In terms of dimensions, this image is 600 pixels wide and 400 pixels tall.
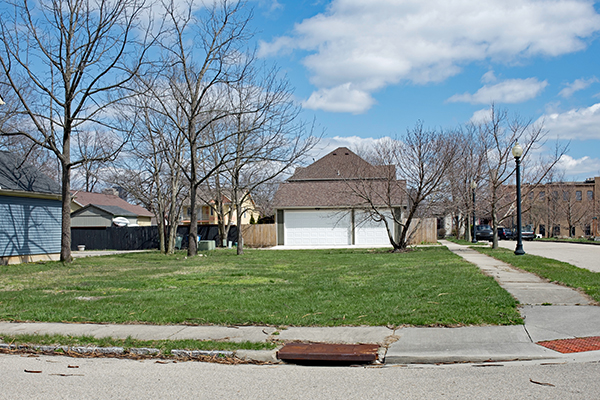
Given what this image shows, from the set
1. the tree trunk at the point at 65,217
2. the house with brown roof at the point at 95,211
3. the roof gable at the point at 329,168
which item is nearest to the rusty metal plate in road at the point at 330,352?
the tree trunk at the point at 65,217

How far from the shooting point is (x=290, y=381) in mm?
5531

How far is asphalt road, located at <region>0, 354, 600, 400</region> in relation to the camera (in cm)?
502

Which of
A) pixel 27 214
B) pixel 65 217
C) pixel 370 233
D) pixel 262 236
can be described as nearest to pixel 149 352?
pixel 65 217

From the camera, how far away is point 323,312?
867 centimetres

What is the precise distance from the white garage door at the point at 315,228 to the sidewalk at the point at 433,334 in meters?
27.5

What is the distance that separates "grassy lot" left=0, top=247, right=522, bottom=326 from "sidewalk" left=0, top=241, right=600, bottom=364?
0.36 m

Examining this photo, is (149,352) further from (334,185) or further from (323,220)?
(334,185)

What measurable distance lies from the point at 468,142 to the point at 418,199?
11.0m

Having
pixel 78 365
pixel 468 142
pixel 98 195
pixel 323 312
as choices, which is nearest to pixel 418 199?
pixel 468 142

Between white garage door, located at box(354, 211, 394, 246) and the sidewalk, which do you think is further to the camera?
white garage door, located at box(354, 211, 394, 246)

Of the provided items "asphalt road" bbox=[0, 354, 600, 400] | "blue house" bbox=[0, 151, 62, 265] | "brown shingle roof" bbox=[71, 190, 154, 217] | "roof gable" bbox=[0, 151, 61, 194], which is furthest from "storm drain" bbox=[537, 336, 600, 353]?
"brown shingle roof" bbox=[71, 190, 154, 217]

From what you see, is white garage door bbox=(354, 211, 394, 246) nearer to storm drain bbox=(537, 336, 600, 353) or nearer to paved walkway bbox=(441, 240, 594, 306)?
paved walkway bbox=(441, 240, 594, 306)

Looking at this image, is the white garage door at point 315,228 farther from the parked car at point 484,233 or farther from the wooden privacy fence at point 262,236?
the parked car at point 484,233

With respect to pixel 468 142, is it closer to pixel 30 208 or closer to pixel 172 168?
pixel 172 168
